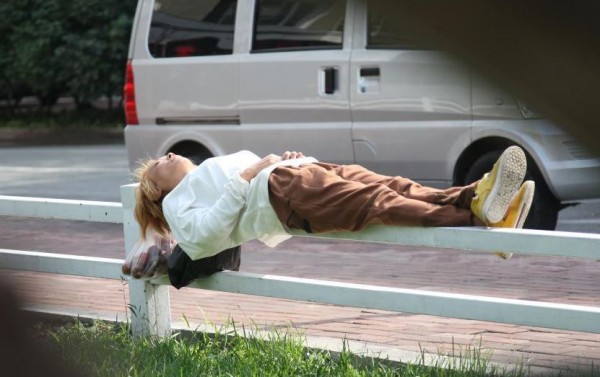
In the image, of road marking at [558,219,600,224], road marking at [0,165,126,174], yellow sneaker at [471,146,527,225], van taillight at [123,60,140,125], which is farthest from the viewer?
road marking at [0,165,126,174]

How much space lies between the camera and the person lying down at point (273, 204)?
3680mm

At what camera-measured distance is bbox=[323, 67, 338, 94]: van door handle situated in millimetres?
7586

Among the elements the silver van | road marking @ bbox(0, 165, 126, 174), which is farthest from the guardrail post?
road marking @ bbox(0, 165, 126, 174)

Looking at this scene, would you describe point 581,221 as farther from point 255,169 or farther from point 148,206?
point 148,206

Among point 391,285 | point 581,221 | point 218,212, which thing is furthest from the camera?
point 581,221

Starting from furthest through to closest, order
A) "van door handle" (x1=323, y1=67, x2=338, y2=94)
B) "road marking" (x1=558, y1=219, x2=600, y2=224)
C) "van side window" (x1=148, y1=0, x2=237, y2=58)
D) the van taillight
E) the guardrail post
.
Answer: the van taillight
"road marking" (x1=558, y1=219, x2=600, y2=224)
"van side window" (x1=148, y1=0, x2=237, y2=58)
"van door handle" (x1=323, y1=67, x2=338, y2=94)
the guardrail post

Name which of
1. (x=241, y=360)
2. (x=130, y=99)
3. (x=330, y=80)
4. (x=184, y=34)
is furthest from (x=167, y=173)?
(x=130, y=99)

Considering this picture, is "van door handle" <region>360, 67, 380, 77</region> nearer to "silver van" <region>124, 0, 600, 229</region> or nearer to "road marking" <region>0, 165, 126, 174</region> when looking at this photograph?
"silver van" <region>124, 0, 600, 229</region>

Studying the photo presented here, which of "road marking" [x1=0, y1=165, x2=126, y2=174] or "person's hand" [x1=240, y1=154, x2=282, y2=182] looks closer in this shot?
"person's hand" [x1=240, y1=154, x2=282, y2=182]

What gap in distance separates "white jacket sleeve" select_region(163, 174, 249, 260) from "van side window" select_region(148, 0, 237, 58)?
376 cm

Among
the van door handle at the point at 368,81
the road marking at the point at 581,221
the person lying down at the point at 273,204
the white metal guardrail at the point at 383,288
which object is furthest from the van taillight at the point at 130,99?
the person lying down at the point at 273,204

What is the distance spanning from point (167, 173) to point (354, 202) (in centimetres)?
87

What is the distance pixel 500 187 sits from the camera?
3570 millimetres

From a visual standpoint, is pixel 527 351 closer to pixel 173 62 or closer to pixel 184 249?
pixel 184 249
